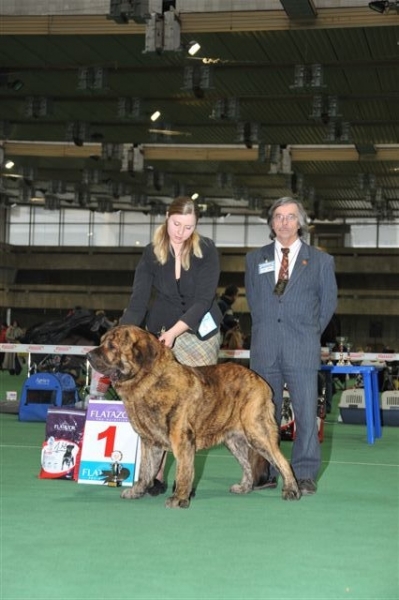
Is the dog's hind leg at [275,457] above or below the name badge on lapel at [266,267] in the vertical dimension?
below

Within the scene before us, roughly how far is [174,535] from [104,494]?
132 cm

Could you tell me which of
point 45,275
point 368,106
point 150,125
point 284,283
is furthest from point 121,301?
point 284,283

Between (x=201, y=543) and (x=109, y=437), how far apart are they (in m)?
1.88

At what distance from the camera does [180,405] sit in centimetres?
522

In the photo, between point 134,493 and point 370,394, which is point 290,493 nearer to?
point 134,493

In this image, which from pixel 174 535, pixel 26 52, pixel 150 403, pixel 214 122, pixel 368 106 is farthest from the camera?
pixel 214 122

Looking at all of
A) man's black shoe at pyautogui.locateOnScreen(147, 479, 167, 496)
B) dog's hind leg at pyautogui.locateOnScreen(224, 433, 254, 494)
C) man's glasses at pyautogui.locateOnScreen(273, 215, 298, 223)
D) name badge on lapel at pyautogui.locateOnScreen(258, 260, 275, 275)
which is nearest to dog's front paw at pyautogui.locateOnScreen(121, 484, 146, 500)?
man's black shoe at pyautogui.locateOnScreen(147, 479, 167, 496)

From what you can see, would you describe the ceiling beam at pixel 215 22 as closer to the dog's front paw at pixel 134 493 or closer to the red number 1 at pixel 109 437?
the red number 1 at pixel 109 437

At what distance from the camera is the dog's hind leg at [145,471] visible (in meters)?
5.50

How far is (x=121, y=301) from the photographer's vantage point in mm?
48094

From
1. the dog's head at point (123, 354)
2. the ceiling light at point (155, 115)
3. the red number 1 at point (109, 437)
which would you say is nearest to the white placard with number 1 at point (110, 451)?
the red number 1 at point (109, 437)

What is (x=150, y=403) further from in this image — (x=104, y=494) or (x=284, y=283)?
(x=284, y=283)

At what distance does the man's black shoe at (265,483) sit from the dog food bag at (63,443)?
1.10 m

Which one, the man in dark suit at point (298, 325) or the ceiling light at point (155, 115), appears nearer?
the man in dark suit at point (298, 325)
